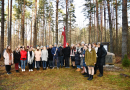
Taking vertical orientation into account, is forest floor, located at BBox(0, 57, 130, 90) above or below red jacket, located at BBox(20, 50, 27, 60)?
below

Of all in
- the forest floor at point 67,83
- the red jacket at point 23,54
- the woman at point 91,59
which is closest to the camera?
the forest floor at point 67,83

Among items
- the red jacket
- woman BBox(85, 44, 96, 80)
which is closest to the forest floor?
woman BBox(85, 44, 96, 80)

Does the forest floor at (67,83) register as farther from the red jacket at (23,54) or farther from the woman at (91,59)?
the red jacket at (23,54)

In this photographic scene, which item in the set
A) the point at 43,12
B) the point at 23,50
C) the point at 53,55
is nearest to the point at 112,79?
the point at 53,55

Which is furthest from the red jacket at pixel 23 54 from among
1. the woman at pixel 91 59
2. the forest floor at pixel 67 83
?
the woman at pixel 91 59

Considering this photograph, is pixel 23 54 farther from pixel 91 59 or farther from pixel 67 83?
pixel 91 59

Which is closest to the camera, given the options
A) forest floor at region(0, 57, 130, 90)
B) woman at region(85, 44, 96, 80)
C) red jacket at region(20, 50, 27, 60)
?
forest floor at region(0, 57, 130, 90)

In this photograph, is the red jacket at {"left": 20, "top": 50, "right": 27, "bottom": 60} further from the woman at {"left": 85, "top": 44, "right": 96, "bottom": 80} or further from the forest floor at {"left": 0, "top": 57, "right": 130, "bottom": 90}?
the woman at {"left": 85, "top": 44, "right": 96, "bottom": 80}

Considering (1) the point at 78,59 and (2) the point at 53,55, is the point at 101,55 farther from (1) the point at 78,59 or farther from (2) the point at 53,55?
(2) the point at 53,55

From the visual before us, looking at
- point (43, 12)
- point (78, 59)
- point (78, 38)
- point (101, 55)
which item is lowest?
point (78, 59)

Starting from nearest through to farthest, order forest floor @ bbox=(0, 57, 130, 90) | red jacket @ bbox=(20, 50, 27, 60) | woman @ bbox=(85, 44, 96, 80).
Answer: forest floor @ bbox=(0, 57, 130, 90), woman @ bbox=(85, 44, 96, 80), red jacket @ bbox=(20, 50, 27, 60)

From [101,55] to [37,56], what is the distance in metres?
4.89

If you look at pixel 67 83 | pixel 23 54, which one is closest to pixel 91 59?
pixel 67 83

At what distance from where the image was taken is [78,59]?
732 cm
